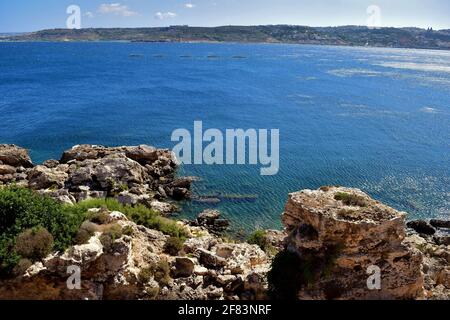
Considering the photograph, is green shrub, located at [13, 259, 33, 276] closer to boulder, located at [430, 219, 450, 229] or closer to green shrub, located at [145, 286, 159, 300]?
green shrub, located at [145, 286, 159, 300]

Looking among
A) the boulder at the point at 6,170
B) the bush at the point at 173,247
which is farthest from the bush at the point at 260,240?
the boulder at the point at 6,170

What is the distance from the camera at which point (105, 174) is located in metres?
39.9

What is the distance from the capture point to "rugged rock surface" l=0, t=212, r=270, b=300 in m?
17.6

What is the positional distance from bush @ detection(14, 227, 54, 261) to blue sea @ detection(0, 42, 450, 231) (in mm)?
19512

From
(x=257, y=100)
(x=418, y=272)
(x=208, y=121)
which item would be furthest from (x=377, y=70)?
(x=418, y=272)

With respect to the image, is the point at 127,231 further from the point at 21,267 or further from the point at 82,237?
the point at 21,267

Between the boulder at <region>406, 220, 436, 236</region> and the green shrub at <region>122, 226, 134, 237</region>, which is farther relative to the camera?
the boulder at <region>406, 220, 436, 236</region>

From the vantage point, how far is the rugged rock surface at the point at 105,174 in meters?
37.7

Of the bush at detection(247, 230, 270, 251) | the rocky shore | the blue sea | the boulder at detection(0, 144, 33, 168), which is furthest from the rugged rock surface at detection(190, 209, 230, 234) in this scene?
the boulder at detection(0, 144, 33, 168)

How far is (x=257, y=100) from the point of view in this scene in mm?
94562

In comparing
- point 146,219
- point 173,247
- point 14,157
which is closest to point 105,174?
point 14,157

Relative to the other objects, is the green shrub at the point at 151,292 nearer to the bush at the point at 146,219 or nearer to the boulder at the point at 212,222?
the bush at the point at 146,219

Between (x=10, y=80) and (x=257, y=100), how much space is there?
68.2 metres

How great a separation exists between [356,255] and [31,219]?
1431 cm
